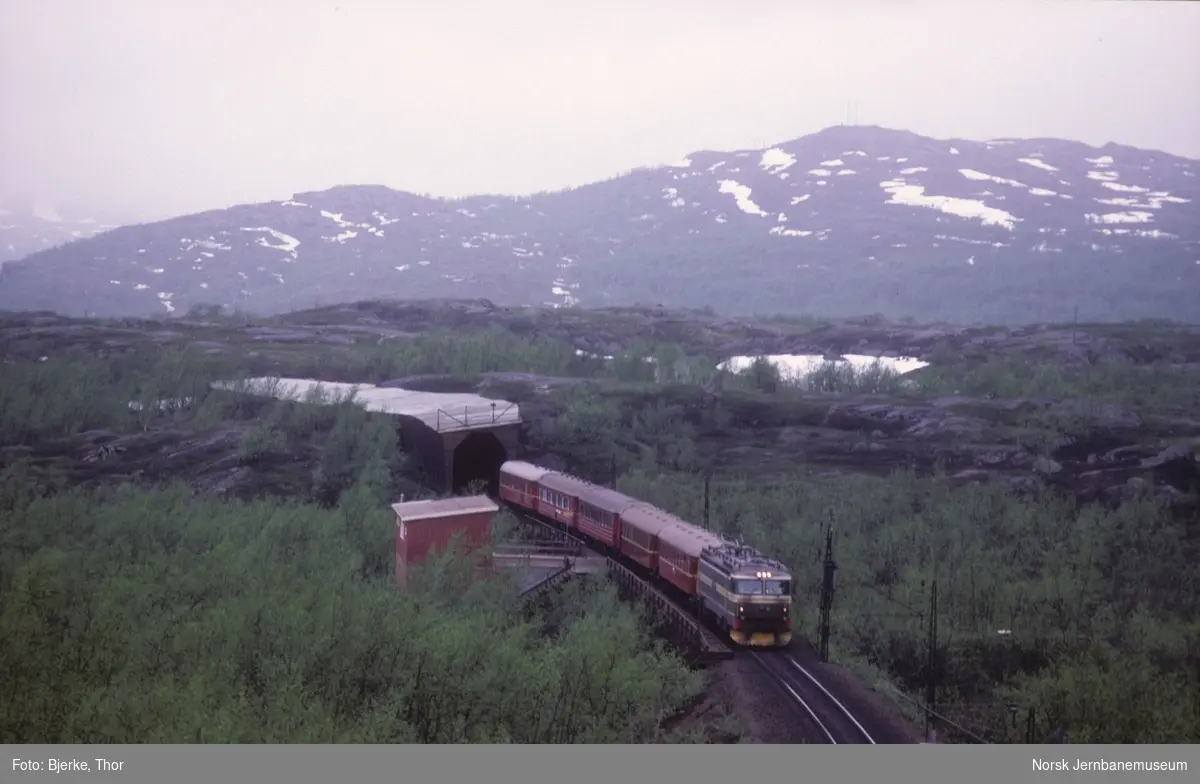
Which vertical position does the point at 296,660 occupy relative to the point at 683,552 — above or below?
above

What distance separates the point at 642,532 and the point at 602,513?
2.23 metres

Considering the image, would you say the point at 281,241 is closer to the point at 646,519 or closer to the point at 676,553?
the point at 646,519

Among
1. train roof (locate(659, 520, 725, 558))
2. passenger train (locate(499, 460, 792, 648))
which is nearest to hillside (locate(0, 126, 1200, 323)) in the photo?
passenger train (locate(499, 460, 792, 648))

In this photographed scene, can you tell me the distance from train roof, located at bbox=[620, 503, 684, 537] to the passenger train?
0.07 feet

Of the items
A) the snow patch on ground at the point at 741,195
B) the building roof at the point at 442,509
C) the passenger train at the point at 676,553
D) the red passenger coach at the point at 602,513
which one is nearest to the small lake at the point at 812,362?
the passenger train at the point at 676,553

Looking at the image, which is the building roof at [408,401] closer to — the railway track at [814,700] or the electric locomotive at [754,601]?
the electric locomotive at [754,601]

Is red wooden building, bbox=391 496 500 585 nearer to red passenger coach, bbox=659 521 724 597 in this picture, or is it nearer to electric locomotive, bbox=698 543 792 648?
red passenger coach, bbox=659 521 724 597

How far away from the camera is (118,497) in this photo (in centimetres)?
2539

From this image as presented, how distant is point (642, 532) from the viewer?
21719 mm

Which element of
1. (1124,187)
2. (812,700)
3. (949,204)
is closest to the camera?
(812,700)

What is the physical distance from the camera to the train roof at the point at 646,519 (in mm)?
21344

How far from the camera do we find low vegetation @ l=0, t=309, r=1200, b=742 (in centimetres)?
1369

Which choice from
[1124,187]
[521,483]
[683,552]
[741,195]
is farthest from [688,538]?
[741,195]

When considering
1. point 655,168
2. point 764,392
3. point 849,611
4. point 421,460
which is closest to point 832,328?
point 764,392
